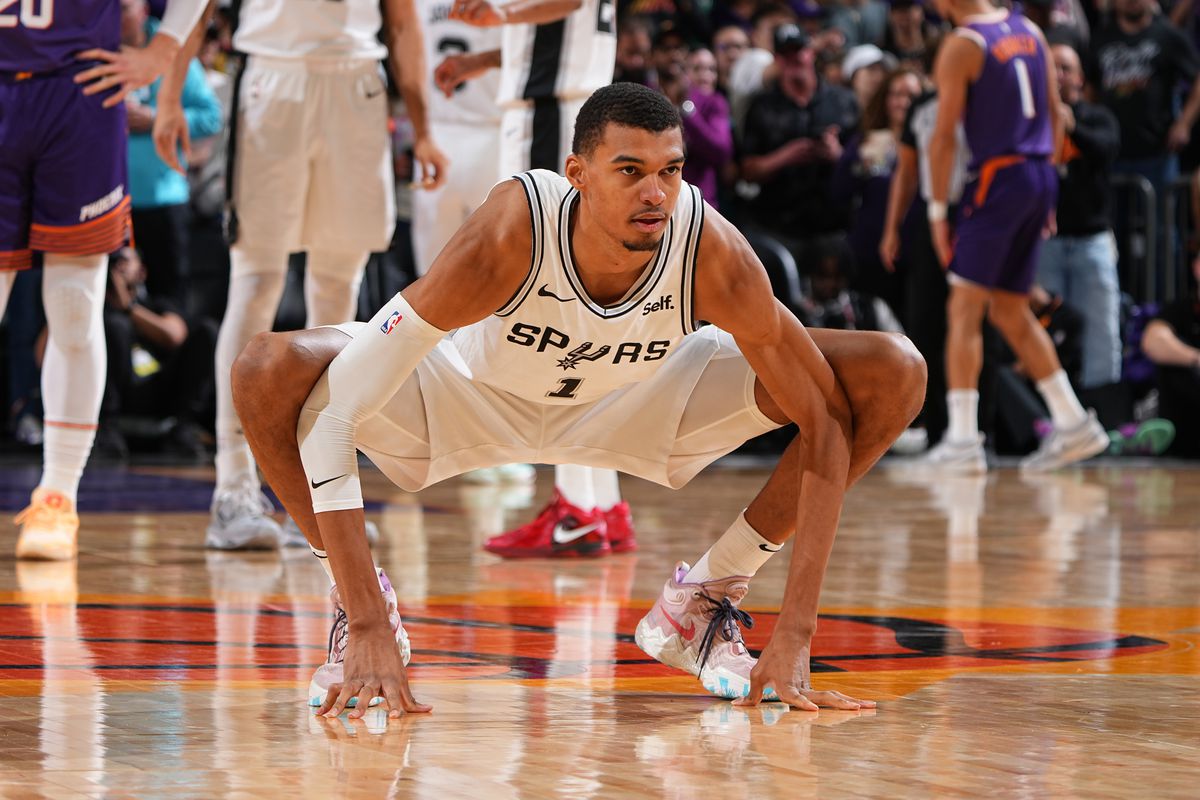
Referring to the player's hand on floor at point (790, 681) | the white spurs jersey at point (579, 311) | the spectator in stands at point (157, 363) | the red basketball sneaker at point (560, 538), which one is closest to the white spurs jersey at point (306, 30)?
the red basketball sneaker at point (560, 538)

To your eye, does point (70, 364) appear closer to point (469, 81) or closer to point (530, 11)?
point (530, 11)

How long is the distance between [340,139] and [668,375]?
7.04ft

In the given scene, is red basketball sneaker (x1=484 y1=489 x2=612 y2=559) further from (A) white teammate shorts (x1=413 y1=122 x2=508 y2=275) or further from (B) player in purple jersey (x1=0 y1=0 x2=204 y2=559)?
(A) white teammate shorts (x1=413 y1=122 x2=508 y2=275)

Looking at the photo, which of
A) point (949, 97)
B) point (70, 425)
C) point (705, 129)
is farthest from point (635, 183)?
point (705, 129)

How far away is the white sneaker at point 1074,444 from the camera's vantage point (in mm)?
8719

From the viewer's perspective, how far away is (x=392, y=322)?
2.97 m

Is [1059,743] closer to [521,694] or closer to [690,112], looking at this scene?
[521,694]

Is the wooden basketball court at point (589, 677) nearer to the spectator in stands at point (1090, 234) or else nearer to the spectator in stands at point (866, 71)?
the spectator in stands at point (1090, 234)

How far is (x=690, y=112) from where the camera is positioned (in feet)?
33.8

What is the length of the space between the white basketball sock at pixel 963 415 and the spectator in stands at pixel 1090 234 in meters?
1.58

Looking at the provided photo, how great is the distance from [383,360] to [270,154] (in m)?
2.43

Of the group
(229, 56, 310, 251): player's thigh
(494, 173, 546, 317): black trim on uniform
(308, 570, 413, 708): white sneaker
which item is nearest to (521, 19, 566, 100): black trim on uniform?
(229, 56, 310, 251): player's thigh

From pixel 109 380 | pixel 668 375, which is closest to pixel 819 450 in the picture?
pixel 668 375

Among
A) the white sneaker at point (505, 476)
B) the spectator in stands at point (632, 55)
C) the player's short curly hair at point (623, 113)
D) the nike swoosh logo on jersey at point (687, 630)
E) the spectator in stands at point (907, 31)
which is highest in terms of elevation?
the spectator in stands at point (907, 31)
